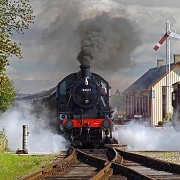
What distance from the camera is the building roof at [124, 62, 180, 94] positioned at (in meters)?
70.1

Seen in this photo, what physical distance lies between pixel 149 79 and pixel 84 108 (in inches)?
2011

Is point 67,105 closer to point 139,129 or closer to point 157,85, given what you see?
point 139,129

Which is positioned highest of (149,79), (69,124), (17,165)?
(149,79)

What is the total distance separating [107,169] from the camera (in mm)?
12305

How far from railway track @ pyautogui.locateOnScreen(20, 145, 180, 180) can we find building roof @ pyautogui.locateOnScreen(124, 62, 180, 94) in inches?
2049

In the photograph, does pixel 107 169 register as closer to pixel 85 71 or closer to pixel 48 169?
pixel 48 169

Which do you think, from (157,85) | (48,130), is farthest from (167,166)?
(157,85)

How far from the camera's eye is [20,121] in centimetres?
3159

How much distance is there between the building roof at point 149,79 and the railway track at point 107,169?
52.1 m

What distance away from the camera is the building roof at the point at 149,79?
70.1 m

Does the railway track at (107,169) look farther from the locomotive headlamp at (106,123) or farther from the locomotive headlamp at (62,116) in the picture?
the locomotive headlamp at (62,116)

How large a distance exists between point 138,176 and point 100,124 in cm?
1180

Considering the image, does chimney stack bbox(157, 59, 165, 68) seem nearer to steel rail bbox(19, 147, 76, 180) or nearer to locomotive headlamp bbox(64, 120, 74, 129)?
locomotive headlamp bbox(64, 120, 74, 129)

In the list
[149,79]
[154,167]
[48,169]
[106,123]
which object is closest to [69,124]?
[106,123]
